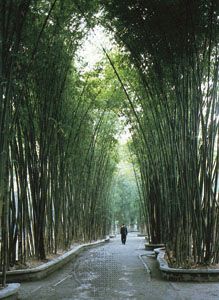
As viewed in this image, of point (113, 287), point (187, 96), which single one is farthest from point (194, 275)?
point (187, 96)

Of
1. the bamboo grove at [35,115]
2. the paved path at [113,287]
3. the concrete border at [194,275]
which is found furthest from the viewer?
the concrete border at [194,275]

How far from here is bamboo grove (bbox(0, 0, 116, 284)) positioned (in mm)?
4328

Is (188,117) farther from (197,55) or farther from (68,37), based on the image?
(68,37)

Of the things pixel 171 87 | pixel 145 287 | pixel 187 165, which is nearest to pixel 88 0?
pixel 171 87

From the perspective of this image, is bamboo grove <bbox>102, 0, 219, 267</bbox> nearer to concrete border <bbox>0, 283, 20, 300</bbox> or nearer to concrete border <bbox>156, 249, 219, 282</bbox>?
concrete border <bbox>156, 249, 219, 282</bbox>

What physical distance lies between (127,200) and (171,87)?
2703 cm

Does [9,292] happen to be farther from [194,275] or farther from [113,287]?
[194,275]

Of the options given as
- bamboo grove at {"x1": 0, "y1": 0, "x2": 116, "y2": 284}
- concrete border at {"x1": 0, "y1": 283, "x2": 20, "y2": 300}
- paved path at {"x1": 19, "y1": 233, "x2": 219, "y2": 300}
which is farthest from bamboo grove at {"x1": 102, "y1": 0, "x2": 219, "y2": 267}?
concrete border at {"x1": 0, "y1": 283, "x2": 20, "y2": 300}

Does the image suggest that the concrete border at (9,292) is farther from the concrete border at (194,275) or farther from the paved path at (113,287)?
the concrete border at (194,275)

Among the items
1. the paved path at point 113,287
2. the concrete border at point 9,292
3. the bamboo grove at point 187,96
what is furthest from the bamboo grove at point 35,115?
the bamboo grove at point 187,96

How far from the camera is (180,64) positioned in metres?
5.67

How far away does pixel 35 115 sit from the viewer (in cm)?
690

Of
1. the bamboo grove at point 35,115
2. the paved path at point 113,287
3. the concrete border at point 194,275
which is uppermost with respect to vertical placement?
the bamboo grove at point 35,115

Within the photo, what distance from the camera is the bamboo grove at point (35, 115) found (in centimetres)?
433
